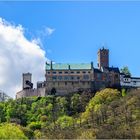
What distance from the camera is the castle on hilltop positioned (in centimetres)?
13950

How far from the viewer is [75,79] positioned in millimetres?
140750

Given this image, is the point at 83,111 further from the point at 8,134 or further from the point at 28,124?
the point at 8,134

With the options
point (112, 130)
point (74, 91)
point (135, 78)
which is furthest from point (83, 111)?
point (112, 130)

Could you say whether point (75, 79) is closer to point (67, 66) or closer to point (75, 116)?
point (67, 66)

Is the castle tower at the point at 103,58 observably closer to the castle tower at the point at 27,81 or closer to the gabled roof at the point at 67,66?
the gabled roof at the point at 67,66

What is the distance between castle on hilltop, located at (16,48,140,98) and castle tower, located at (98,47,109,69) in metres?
2.43

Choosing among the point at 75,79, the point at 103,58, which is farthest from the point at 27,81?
the point at 103,58

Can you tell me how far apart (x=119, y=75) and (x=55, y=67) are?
15093 millimetres

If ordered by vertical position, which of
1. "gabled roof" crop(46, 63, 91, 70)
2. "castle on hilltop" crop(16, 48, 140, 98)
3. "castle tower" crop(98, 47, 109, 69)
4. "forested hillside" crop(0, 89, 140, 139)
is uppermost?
"castle tower" crop(98, 47, 109, 69)

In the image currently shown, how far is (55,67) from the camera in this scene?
14525 centimetres

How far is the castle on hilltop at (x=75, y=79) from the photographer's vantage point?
139500 mm

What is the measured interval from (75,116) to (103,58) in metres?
26.1

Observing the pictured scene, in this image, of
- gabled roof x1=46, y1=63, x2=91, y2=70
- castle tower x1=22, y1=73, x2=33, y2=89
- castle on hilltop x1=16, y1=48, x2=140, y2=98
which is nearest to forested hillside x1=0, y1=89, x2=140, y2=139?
castle on hilltop x1=16, y1=48, x2=140, y2=98

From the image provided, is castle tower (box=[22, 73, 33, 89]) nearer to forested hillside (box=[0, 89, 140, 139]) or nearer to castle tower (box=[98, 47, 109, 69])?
forested hillside (box=[0, 89, 140, 139])
